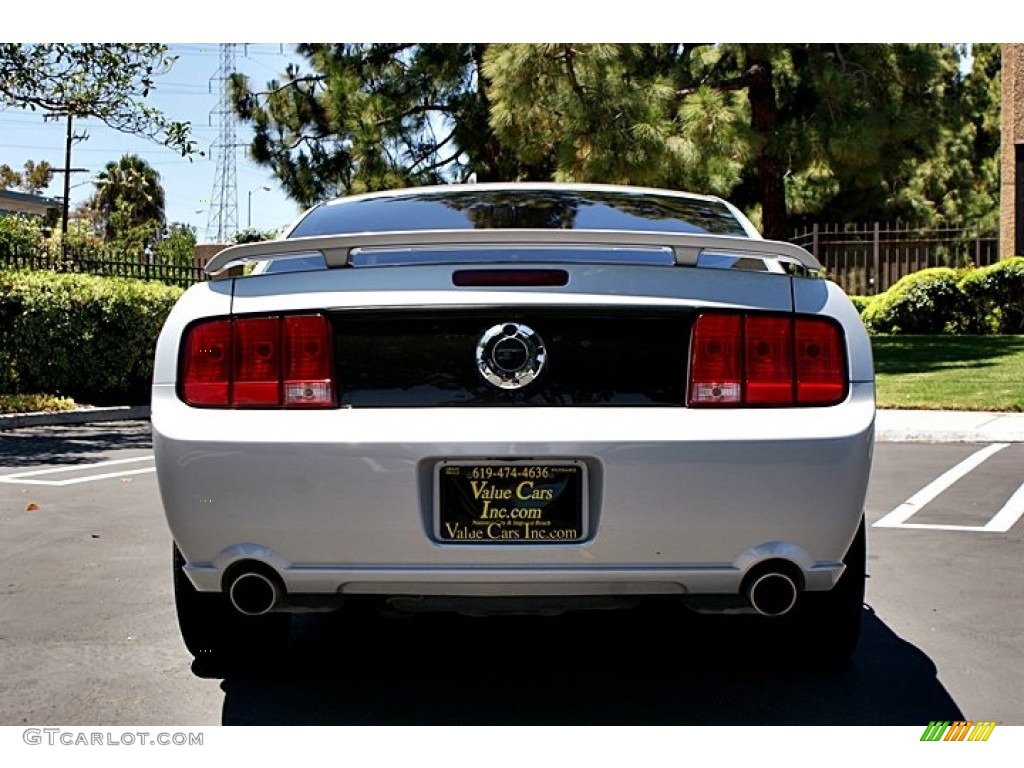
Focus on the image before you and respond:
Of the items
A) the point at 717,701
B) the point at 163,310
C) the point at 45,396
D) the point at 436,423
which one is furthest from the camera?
the point at 163,310

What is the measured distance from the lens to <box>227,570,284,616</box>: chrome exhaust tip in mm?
3379

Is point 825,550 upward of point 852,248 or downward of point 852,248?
downward

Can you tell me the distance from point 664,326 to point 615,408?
0.87 ft

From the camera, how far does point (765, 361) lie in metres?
3.41

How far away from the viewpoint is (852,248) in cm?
2600

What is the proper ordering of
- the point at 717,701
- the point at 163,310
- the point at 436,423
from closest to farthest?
the point at 436,423, the point at 717,701, the point at 163,310

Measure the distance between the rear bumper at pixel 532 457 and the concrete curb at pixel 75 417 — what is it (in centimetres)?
Result: 1039

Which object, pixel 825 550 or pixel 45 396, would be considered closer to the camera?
pixel 825 550

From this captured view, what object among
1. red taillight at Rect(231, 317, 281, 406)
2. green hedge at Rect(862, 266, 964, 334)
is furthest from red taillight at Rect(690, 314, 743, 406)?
green hedge at Rect(862, 266, 964, 334)

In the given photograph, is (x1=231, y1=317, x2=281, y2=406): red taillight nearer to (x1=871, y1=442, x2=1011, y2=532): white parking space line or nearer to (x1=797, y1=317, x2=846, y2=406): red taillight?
(x1=797, y1=317, x2=846, y2=406): red taillight

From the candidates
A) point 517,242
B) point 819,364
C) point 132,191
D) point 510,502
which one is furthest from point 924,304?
point 132,191

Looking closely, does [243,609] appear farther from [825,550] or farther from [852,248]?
[852,248]

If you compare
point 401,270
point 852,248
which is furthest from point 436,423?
point 852,248
